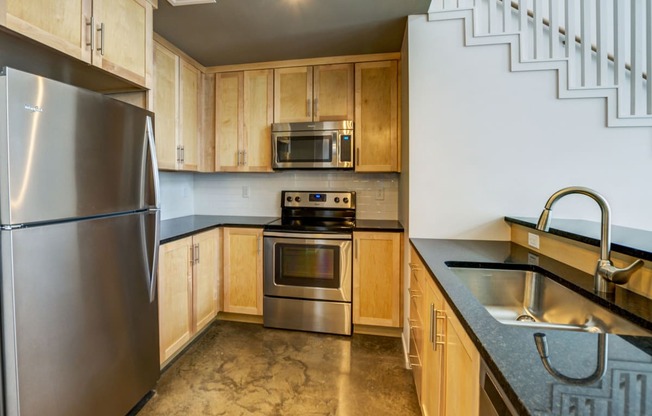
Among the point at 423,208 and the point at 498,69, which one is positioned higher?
the point at 498,69

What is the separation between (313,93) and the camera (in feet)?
8.87

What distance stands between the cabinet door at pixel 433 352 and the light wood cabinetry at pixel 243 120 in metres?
1.96

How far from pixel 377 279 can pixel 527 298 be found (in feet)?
3.95

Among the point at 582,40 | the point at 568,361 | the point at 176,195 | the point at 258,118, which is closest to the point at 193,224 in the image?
the point at 176,195

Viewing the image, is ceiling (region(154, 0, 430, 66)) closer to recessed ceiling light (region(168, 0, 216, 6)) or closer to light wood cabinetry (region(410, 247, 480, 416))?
recessed ceiling light (region(168, 0, 216, 6))

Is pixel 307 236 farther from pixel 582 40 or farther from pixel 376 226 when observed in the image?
pixel 582 40

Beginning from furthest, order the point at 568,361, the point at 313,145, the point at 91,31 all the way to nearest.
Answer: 1. the point at 313,145
2. the point at 91,31
3. the point at 568,361

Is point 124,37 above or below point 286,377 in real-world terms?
above

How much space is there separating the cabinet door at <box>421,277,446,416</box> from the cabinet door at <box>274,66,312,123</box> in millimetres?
1944

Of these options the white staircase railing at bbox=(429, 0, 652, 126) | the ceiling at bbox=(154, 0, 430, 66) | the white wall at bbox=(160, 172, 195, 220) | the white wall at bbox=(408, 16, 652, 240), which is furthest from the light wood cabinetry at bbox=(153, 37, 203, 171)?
the white staircase railing at bbox=(429, 0, 652, 126)

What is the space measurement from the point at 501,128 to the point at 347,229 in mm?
1281

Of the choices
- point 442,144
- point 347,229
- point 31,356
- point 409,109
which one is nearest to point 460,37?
point 409,109

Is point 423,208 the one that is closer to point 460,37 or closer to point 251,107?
point 460,37

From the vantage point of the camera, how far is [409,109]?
1.99 meters
